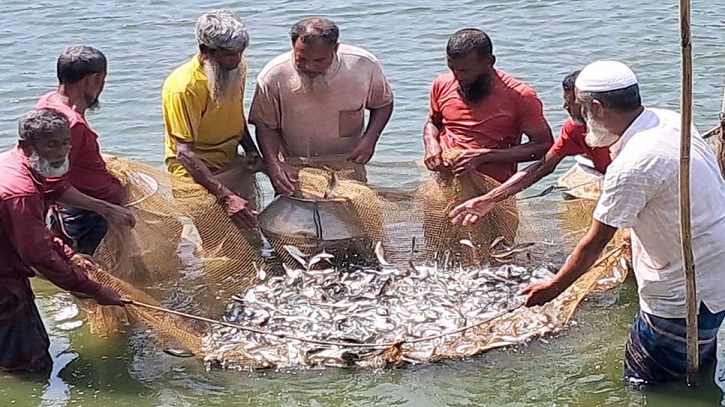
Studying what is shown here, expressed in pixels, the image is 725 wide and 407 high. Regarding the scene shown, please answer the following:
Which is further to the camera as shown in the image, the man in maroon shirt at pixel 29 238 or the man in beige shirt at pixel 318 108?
the man in beige shirt at pixel 318 108

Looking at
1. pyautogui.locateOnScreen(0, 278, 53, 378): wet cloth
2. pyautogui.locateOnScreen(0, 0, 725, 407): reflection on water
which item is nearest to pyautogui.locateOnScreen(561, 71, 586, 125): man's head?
pyautogui.locateOnScreen(0, 0, 725, 407): reflection on water

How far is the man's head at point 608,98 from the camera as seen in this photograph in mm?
6105

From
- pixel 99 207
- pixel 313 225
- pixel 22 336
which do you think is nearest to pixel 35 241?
pixel 22 336

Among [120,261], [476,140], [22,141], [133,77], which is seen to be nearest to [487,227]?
[476,140]

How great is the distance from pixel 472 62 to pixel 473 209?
3.86 feet

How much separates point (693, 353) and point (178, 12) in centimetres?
1349

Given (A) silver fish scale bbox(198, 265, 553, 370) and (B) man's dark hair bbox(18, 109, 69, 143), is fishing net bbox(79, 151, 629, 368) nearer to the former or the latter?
(A) silver fish scale bbox(198, 265, 553, 370)

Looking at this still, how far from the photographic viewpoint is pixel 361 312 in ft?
26.8

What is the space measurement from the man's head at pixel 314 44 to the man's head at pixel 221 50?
0.44 metres

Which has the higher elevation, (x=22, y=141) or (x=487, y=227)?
(x=22, y=141)

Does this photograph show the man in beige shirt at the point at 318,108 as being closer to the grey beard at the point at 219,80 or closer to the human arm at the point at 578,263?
the grey beard at the point at 219,80

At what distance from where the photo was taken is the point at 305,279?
8711mm

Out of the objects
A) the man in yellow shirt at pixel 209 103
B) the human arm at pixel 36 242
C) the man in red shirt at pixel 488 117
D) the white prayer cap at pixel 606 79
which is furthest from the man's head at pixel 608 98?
the human arm at pixel 36 242

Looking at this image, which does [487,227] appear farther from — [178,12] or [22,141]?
[178,12]
